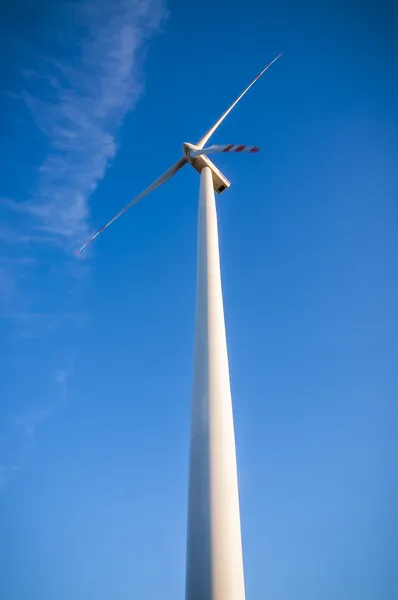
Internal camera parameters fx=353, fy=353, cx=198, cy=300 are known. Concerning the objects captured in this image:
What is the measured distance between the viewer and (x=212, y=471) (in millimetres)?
5855

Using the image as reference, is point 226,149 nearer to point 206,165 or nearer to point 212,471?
point 206,165

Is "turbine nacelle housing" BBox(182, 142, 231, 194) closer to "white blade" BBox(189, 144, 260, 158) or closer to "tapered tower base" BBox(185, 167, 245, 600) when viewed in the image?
"white blade" BBox(189, 144, 260, 158)

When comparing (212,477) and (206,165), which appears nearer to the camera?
(212,477)

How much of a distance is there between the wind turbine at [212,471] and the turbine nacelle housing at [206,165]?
904 centimetres

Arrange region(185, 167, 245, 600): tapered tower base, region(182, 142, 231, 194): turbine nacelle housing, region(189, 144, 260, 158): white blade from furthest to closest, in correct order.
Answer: region(182, 142, 231, 194): turbine nacelle housing
region(189, 144, 260, 158): white blade
region(185, 167, 245, 600): tapered tower base

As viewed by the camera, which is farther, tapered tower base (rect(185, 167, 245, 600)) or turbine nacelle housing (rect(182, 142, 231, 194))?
turbine nacelle housing (rect(182, 142, 231, 194))

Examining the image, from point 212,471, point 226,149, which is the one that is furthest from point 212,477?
point 226,149

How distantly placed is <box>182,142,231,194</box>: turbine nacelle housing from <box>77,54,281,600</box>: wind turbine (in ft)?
29.7

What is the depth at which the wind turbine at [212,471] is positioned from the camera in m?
5.08

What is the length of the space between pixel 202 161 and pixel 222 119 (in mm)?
5142

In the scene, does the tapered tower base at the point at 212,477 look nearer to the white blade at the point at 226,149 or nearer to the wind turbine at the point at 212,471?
the wind turbine at the point at 212,471

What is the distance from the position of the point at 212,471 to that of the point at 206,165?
45.6 ft

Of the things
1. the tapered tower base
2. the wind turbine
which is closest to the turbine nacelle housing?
the wind turbine

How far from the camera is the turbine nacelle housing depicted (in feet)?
54.0
